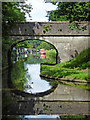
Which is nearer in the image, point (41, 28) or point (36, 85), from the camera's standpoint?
point (36, 85)

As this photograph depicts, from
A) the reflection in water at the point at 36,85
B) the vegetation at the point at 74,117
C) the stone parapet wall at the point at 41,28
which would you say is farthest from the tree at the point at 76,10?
the vegetation at the point at 74,117

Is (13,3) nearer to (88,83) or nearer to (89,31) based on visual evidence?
(89,31)

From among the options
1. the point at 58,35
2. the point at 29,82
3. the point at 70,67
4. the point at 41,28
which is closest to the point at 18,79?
the point at 29,82

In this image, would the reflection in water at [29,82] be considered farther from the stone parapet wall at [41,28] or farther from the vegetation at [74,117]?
the stone parapet wall at [41,28]

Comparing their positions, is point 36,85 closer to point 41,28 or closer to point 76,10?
point 76,10

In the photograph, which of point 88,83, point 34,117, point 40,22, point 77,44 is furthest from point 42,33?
point 34,117

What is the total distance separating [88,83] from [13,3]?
1106 cm

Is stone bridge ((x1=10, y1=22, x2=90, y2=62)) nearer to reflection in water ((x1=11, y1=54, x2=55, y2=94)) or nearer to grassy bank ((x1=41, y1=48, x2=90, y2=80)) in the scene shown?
grassy bank ((x1=41, y1=48, x2=90, y2=80))

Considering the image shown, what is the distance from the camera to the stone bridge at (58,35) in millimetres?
22422

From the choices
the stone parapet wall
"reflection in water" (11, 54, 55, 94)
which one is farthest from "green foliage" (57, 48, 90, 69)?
"reflection in water" (11, 54, 55, 94)

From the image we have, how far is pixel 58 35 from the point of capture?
22.7 m

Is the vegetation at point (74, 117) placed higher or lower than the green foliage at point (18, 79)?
lower

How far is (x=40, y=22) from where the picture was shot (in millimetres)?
22531

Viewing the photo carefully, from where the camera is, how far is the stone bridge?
883 inches
